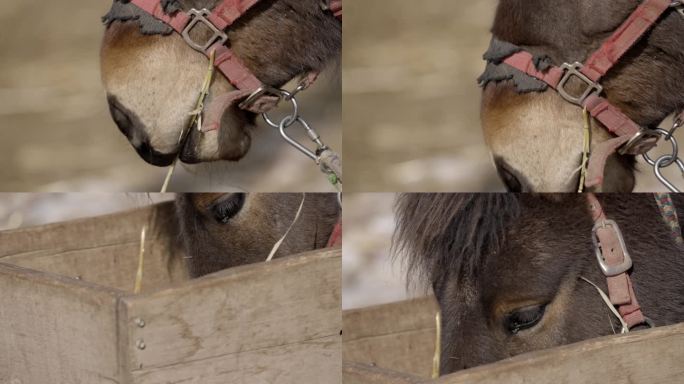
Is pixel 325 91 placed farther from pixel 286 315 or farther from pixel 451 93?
pixel 286 315

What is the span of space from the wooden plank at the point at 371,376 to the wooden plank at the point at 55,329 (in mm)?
362

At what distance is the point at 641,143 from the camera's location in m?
1.38

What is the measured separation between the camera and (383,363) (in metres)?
1.93

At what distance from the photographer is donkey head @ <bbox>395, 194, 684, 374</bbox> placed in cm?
147

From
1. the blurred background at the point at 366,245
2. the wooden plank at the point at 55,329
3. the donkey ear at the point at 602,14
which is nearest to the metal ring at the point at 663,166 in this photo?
the donkey ear at the point at 602,14

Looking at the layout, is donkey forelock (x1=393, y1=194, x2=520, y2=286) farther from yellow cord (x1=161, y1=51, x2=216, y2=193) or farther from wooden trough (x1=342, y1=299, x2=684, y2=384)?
yellow cord (x1=161, y1=51, x2=216, y2=193)

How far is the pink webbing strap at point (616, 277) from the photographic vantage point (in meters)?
1.45

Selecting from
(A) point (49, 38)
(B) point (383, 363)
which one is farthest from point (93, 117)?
(B) point (383, 363)

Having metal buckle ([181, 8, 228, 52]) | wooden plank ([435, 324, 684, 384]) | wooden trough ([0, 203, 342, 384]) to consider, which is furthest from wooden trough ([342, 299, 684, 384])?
metal buckle ([181, 8, 228, 52])

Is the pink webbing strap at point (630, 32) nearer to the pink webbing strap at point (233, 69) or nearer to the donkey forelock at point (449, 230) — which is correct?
the donkey forelock at point (449, 230)

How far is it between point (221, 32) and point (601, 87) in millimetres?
616

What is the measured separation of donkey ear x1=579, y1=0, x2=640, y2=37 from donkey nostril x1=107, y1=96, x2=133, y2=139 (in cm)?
76

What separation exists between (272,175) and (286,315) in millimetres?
243

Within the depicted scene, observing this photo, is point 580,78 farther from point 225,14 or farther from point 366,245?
point 225,14
